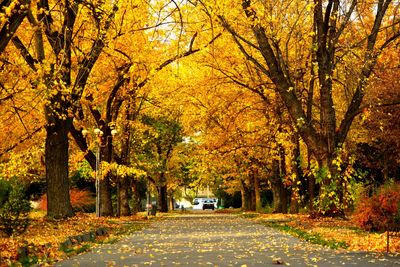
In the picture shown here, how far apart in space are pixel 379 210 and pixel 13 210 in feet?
31.3

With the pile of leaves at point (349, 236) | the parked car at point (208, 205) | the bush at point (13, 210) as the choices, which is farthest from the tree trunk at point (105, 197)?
the parked car at point (208, 205)

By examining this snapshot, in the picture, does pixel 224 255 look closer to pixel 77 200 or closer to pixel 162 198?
pixel 77 200

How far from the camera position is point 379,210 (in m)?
19.0

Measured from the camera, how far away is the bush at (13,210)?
52.4 ft

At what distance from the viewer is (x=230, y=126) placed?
37281mm

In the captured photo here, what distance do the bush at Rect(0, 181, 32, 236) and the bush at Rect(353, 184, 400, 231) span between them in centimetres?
893

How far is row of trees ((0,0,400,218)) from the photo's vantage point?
76.6 ft

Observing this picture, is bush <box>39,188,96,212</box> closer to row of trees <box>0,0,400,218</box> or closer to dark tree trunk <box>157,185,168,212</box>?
row of trees <box>0,0,400,218</box>

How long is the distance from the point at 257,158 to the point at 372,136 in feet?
37.2

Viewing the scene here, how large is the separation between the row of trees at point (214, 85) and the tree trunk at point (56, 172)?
0.13 ft

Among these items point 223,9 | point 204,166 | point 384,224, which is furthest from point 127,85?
point 384,224

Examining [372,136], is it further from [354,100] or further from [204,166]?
[204,166]

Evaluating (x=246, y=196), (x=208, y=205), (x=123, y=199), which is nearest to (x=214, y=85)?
(x=123, y=199)

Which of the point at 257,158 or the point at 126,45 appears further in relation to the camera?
the point at 257,158
